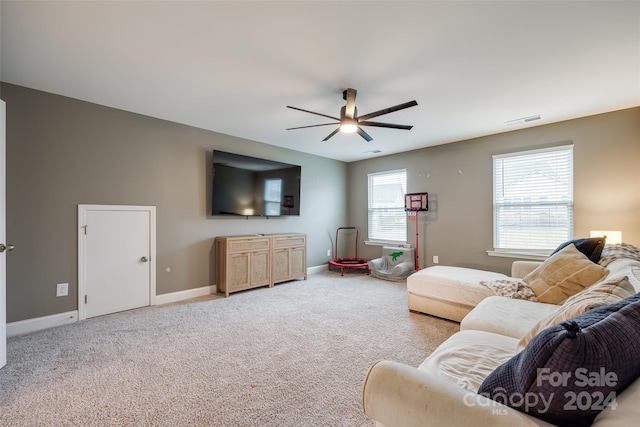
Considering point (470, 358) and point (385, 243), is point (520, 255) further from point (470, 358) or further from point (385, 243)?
point (470, 358)

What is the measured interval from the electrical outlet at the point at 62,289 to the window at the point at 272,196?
2.65 meters

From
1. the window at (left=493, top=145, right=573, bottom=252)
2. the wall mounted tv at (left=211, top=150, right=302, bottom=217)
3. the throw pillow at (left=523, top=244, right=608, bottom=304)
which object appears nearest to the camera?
the throw pillow at (left=523, top=244, right=608, bottom=304)

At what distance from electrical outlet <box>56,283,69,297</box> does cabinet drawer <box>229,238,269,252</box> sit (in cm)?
179

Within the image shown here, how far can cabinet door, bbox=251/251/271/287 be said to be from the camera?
4266mm

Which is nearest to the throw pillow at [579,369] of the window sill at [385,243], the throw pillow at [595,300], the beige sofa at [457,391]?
the beige sofa at [457,391]

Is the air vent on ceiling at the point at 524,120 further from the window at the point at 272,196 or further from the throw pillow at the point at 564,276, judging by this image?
the window at the point at 272,196

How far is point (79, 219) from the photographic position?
10.1 feet

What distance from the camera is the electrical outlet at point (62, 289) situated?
9.65ft

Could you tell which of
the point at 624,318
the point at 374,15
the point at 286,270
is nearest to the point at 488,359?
the point at 624,318

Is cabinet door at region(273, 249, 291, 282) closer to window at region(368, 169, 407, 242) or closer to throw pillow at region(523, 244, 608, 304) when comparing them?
window at region(368, 169, 407, 242)

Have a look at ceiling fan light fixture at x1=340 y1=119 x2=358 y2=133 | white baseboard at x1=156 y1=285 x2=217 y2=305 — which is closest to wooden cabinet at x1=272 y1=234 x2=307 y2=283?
white baseboard at x1=156 y1=285 x2=217 y2=305

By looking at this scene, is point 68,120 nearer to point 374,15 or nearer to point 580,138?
point 374,15

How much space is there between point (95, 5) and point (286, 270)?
3870 mm

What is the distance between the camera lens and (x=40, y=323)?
2.82 metres
